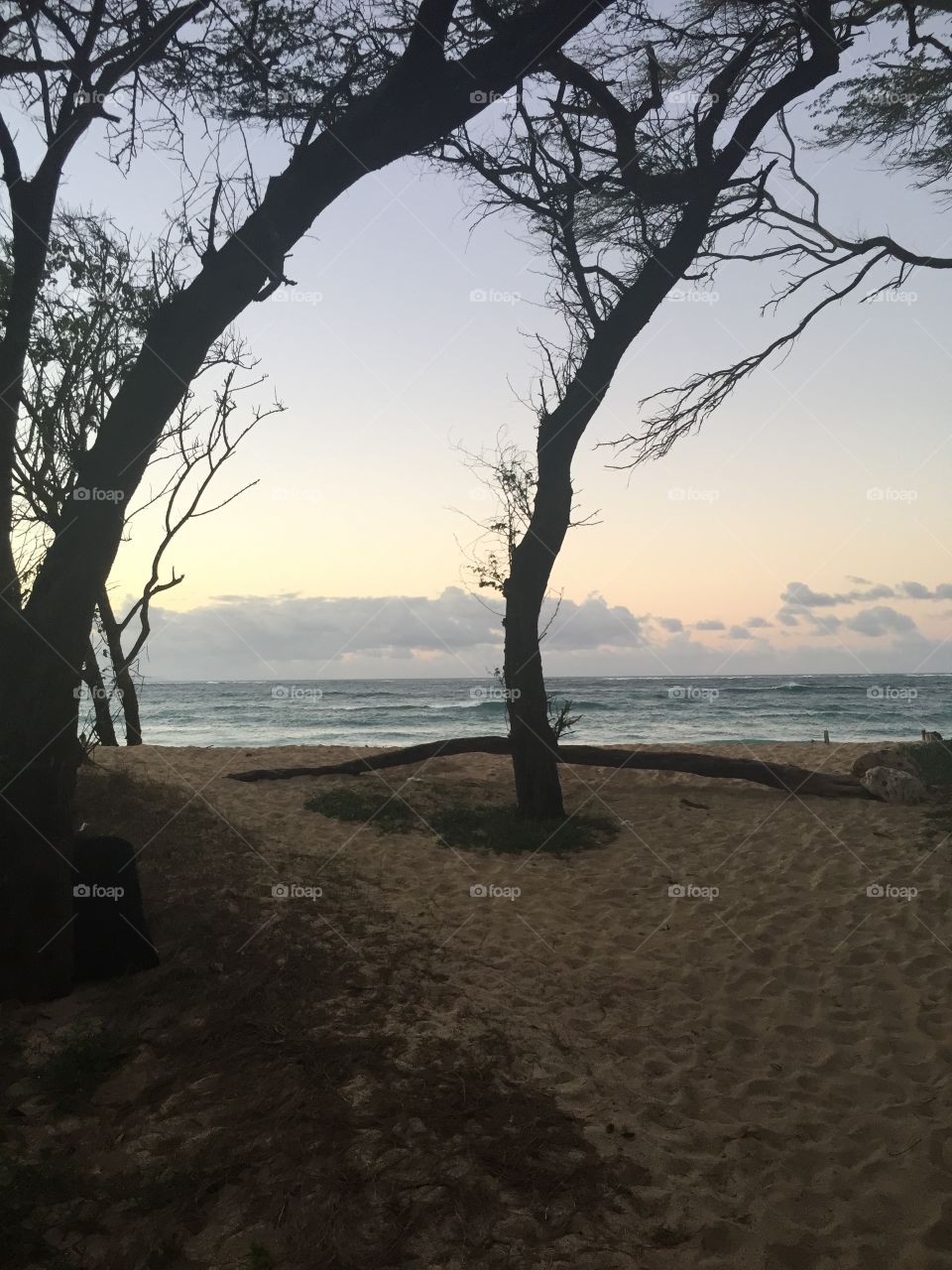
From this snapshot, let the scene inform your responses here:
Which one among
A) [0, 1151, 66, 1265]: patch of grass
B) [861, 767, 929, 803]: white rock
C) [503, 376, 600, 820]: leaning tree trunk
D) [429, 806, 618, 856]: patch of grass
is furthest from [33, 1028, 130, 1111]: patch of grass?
[861, 767, 929, 803]: white rock

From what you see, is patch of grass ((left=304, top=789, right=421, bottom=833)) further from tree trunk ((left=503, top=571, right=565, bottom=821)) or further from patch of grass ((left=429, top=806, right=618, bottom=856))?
tree trunk ((left=503, top=571, right=565, bottom=821))

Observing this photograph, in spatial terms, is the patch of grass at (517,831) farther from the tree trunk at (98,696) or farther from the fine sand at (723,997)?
the tree trunk at (98,696)

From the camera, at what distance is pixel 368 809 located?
10.7 metres

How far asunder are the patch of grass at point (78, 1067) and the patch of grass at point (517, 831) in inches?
200

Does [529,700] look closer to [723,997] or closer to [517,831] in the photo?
[517,831]

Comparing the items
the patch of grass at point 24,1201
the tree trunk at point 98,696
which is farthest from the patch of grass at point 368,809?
the patch of grass at point 24,1201

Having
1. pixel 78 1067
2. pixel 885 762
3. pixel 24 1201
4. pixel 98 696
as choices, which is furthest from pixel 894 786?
pixel 98 696

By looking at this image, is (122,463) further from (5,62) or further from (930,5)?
(930,5)

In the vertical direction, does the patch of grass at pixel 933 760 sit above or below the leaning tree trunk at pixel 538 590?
below

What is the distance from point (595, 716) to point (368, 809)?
2880cm

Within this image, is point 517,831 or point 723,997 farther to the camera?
point 517,831

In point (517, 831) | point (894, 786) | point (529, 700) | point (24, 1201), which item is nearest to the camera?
point (24, 1201)

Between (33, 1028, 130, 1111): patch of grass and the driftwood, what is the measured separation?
27.6 feet

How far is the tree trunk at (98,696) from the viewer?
11242 mm
